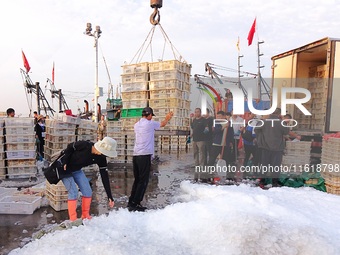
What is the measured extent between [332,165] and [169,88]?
7.02 meters

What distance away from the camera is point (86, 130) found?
9234 mm

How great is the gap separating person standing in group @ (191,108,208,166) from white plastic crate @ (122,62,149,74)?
4583 mm

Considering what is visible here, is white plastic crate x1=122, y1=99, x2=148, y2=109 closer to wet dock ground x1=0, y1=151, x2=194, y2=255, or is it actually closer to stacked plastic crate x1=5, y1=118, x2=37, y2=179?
wet dock ground x1=0, y1=151, x2=194, y2=255

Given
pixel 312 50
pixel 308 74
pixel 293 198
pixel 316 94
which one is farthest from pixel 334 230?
pixel 308 74

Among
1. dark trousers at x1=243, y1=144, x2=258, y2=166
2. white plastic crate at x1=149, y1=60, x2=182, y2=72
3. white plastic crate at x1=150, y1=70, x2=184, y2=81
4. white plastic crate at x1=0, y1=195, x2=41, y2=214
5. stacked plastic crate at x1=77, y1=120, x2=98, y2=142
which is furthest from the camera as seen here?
white plastic crate at x1=150, y1=70, x2=184, y2=81

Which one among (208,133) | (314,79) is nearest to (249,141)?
(208,133)

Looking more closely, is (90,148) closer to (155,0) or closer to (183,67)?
(155,0)

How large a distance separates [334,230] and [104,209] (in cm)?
404

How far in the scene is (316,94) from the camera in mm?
9711

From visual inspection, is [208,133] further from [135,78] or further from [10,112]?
[10,112]

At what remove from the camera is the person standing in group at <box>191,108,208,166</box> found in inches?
325

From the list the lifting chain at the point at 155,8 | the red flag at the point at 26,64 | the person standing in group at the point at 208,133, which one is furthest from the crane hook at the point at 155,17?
the red flag at the point at 26,64

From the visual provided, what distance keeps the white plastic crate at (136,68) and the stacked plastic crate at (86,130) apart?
368 centimetres

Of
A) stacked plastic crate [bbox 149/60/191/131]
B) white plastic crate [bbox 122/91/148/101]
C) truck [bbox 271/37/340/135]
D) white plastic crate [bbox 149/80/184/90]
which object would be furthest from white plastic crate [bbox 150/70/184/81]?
truck [bbox 271/37/340/135]
